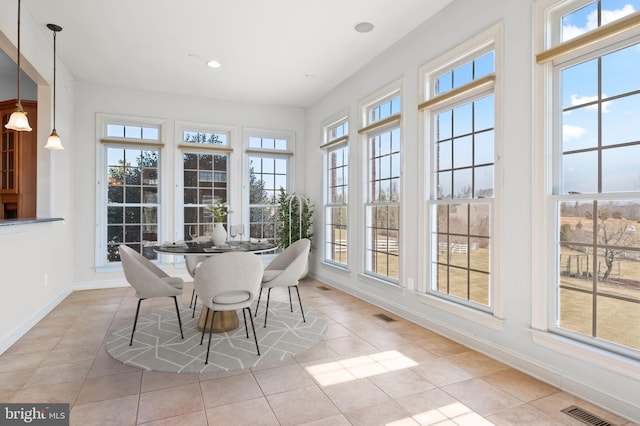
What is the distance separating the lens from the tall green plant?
6.23 meters

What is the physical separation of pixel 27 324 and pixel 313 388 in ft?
10.2

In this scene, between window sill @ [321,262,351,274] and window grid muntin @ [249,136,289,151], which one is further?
window grid muntin @ [249,136,289,151]

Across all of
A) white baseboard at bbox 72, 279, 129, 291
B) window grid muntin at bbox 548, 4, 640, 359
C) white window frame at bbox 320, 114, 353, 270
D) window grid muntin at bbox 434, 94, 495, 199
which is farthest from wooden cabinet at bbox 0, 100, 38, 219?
window grid muntin at bbox 548, 4, 640, 359

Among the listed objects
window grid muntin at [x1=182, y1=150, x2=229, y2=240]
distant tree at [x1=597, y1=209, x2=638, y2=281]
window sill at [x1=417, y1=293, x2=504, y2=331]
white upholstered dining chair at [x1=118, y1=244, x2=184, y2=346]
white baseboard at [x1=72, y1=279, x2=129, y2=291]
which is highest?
window grid muntin at [x1=182, y1=150, x2=229, y2=240]

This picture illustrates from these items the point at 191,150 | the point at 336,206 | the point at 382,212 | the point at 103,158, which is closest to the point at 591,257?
the point at 382,212

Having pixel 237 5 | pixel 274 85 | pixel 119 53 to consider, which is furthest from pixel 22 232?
pixel 274 85

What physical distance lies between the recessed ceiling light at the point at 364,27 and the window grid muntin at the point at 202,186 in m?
3.45

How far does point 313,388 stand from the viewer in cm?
245

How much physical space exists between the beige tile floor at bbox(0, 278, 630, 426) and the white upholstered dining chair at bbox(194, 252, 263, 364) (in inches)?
21.3

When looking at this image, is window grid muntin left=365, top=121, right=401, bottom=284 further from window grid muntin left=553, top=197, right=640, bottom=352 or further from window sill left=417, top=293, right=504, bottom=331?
window grid muntin left=553, top=197, right=640, bottom=352

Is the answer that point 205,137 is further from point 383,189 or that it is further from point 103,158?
point 383,189

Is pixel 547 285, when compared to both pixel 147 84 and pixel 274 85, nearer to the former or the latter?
pixel 274 85

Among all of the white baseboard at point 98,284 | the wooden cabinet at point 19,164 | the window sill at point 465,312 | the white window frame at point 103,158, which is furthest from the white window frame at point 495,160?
the wooden cabinet at point 19,164

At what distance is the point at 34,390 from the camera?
2.41 metres
